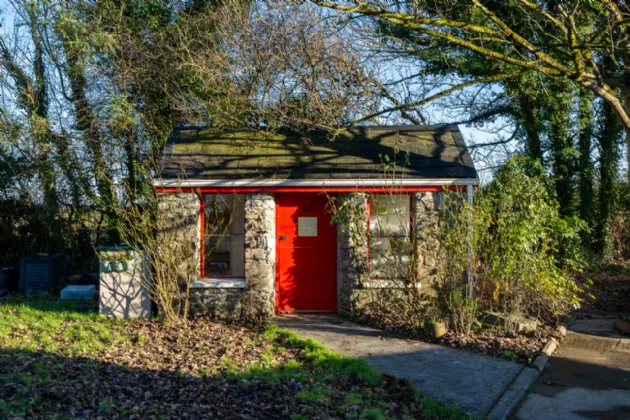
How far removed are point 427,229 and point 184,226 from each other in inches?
172

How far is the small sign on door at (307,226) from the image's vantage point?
1102cm

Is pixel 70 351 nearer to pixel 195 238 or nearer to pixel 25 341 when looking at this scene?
pixel 25 341

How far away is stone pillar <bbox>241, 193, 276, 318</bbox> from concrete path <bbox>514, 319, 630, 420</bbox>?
15.6ft

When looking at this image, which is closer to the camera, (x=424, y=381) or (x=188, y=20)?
(x=424, y=381)

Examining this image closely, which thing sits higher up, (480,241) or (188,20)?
(188,20)

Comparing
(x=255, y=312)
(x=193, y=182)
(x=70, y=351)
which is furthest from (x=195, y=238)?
(x=70, y=351)

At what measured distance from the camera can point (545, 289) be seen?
9.37 meters

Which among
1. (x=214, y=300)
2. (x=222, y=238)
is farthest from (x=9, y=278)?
(x=214, y=300)

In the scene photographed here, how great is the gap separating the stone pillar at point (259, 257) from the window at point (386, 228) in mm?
1842

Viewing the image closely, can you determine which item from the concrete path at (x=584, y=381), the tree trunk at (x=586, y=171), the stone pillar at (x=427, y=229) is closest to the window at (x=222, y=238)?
the stone pillar at (x=427, y=229)

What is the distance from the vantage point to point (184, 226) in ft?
34.1

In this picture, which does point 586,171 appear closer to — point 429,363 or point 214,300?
point 429,363

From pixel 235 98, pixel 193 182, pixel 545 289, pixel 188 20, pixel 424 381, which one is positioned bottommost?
pixel 424 381

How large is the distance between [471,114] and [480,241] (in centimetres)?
1121
